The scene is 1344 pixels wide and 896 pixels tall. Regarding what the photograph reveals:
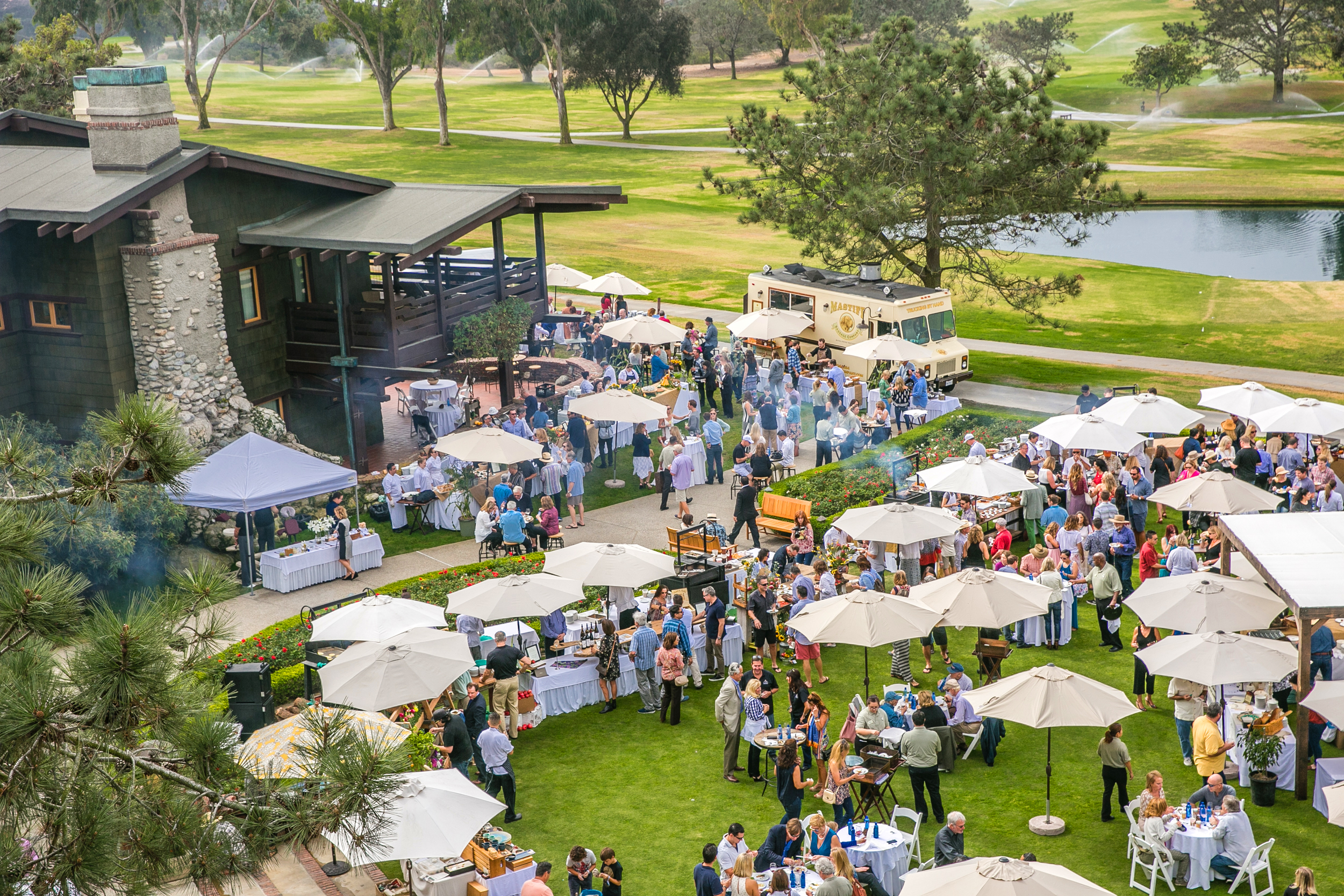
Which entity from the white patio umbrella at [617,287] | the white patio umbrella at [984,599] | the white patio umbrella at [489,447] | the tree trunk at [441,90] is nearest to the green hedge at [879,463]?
the white patio umbrella at [489,447]

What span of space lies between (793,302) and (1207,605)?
795 inches

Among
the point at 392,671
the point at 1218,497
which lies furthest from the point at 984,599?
the point at 392,671

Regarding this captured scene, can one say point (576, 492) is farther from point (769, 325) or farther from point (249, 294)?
point (769, 325)

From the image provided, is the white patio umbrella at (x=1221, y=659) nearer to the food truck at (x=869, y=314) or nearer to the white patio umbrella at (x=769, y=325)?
the food truck at (x=869, y=314)

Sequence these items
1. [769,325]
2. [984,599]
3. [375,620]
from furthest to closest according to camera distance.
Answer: [769,325], [984,599], [375,620]

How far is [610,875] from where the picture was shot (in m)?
12.9

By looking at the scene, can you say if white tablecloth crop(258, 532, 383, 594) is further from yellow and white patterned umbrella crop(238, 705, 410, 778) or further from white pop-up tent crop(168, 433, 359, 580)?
yellow and white patterned umbrella crop(238, 705, 410, 778)

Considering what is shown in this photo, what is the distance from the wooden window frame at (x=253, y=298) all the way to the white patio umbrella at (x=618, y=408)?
24.7ft

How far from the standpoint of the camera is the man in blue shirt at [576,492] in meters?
25.2

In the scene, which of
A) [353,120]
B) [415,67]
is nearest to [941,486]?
[353,120]

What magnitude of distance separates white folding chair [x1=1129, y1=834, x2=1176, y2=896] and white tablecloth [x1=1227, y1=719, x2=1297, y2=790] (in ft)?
7.71

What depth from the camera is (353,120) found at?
99312 millimetres

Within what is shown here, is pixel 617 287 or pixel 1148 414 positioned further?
pixel 617 287

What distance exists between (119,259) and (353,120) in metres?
78.5
